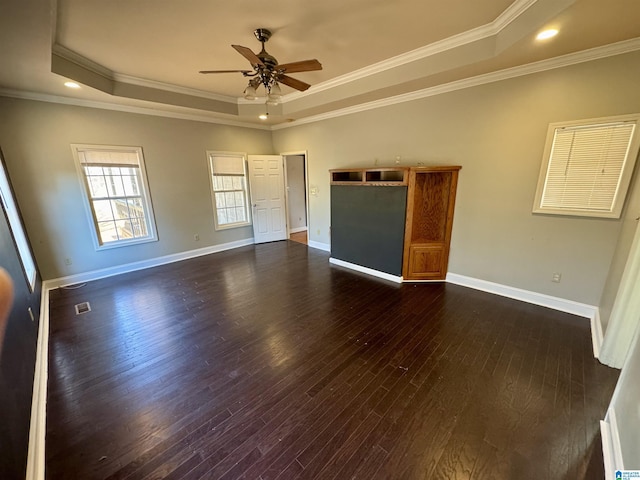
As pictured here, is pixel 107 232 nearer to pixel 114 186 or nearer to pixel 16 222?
pixel 114 186

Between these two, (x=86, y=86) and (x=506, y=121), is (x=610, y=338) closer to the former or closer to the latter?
(x=506, y=121)

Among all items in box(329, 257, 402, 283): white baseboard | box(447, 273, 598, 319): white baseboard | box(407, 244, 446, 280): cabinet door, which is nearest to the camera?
box(447, 273, 598, 319): white baseboard

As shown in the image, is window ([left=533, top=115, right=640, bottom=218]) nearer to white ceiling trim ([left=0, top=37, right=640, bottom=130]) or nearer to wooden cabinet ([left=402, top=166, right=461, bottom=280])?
white ceiling trim ([left=0, top=37, right=640, bottom=130])

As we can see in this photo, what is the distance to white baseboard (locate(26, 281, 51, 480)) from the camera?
141cm

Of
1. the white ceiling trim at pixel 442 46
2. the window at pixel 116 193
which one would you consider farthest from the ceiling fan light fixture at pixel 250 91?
the window at pixel 116 193

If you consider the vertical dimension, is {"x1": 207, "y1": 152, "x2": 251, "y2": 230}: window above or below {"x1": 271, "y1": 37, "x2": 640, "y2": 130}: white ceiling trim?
below

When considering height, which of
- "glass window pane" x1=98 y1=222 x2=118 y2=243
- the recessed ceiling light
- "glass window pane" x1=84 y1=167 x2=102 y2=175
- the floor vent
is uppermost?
the recessed ceiling light

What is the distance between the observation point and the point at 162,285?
394 cm

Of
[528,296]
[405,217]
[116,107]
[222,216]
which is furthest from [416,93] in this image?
[116,107]

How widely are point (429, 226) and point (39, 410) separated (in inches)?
176

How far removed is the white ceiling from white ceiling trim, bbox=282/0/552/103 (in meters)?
0.01

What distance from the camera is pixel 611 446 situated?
1.47 metres

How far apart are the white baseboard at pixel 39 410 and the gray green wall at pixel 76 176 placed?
5.37 feet

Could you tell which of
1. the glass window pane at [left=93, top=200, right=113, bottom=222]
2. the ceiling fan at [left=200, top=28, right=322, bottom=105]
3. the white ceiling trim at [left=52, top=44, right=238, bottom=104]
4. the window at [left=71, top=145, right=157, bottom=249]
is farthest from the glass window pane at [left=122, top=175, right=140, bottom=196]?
the ceiling fan at [left=200, top=28, right=322, bottom=105]
